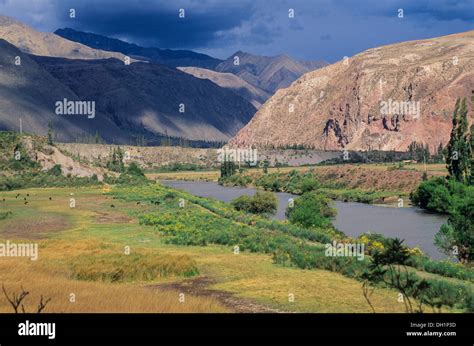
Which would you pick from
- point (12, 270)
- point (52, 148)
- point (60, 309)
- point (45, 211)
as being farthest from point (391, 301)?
point (52, 148)

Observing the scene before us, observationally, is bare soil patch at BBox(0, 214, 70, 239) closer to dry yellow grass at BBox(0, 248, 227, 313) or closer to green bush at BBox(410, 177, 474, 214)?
dry yellow grass at BBox(0, 248, 227, 313)

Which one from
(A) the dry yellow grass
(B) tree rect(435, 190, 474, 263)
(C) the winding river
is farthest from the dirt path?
(C) the winding river

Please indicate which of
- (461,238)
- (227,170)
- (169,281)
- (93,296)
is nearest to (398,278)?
(93,296)

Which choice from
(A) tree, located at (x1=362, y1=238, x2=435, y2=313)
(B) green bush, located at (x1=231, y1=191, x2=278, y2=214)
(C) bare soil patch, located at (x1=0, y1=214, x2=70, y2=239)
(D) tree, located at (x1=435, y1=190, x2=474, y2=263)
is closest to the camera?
(A) tree, located at (x1=362, y1=238, x2=435, y2=313)
